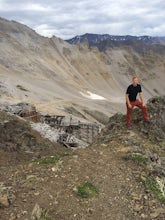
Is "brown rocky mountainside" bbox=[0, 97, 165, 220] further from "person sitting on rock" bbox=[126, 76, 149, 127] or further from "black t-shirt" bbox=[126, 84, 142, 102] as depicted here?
"black t-shirt" bbox=[126, 84, 142, 102]

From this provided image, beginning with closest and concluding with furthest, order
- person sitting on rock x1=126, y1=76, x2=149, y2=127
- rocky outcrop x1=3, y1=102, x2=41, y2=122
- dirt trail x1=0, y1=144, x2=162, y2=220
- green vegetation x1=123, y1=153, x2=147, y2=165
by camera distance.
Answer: dirt trail x1=0, y1=144, x2=162, y2=220 < green vegetation x1=123, y1=153, x2=147, y2=165 < person sitting on rock x1=126, y1=76, x2=149, y2=127 < rocky outcrop x1=3, y1=102, x2=41, y2=122

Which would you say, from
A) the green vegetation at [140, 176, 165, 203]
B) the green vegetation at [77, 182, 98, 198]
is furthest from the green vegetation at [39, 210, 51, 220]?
the green vegetation at [140, 176, 165, 203]

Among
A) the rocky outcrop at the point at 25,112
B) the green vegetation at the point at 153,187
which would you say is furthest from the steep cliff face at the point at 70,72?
the green vegetation at the point at 153,187

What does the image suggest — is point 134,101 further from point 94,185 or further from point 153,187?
point 94,185

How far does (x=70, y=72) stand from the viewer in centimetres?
10694

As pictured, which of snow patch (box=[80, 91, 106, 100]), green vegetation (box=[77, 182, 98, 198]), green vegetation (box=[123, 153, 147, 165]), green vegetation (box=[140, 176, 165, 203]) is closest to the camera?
green vegetation (box=[77, 182, 98, 198])

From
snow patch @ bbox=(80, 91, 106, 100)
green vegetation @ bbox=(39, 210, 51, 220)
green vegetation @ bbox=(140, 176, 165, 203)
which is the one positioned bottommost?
snow patch @ bbox=(80, 91, 106, 100)

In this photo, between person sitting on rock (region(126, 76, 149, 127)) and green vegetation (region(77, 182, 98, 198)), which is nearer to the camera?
green vegetation (region(77, 182, 98, 198))

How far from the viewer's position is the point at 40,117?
35.0 metres

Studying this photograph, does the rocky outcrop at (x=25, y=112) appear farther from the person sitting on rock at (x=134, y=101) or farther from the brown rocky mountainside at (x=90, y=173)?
the person sitting on rock at (x=134, y=101)

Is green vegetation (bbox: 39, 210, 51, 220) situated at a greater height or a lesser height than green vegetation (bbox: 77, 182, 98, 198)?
lesser

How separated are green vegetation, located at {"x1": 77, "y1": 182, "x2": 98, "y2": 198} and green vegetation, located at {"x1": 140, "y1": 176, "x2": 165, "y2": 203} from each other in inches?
48.9

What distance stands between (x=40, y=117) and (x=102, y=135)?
69.8 feet

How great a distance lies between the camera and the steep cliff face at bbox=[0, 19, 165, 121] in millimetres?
72438
